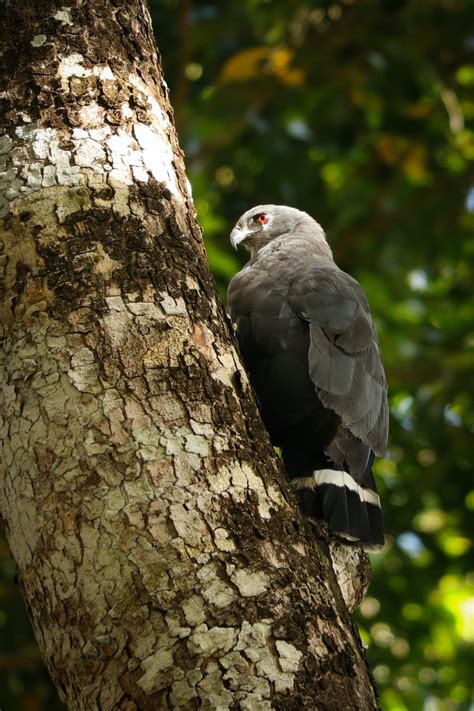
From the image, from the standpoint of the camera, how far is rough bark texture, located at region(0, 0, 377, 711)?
1.87 meters

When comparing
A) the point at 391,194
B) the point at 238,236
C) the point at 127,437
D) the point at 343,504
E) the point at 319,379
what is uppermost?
the point at 391,194

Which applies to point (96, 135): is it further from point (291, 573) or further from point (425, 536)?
point (425, 536)

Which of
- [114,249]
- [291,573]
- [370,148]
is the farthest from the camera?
[370,148]

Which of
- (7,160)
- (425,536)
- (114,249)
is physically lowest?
(425,536)

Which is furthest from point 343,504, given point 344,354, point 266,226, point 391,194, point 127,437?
point 391,194

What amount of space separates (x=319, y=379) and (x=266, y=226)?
1.80 m

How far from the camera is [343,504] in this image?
288cm

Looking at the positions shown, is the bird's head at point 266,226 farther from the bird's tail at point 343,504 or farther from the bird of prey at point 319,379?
the bird's tail at point 343,504

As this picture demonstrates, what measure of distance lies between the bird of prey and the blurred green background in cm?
168

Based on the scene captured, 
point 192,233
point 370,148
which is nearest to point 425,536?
point 370,148

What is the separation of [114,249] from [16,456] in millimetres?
568

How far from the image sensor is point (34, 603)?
2.04 m

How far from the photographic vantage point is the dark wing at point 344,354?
11.0 ft

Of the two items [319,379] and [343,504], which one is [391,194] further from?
[343,504]
